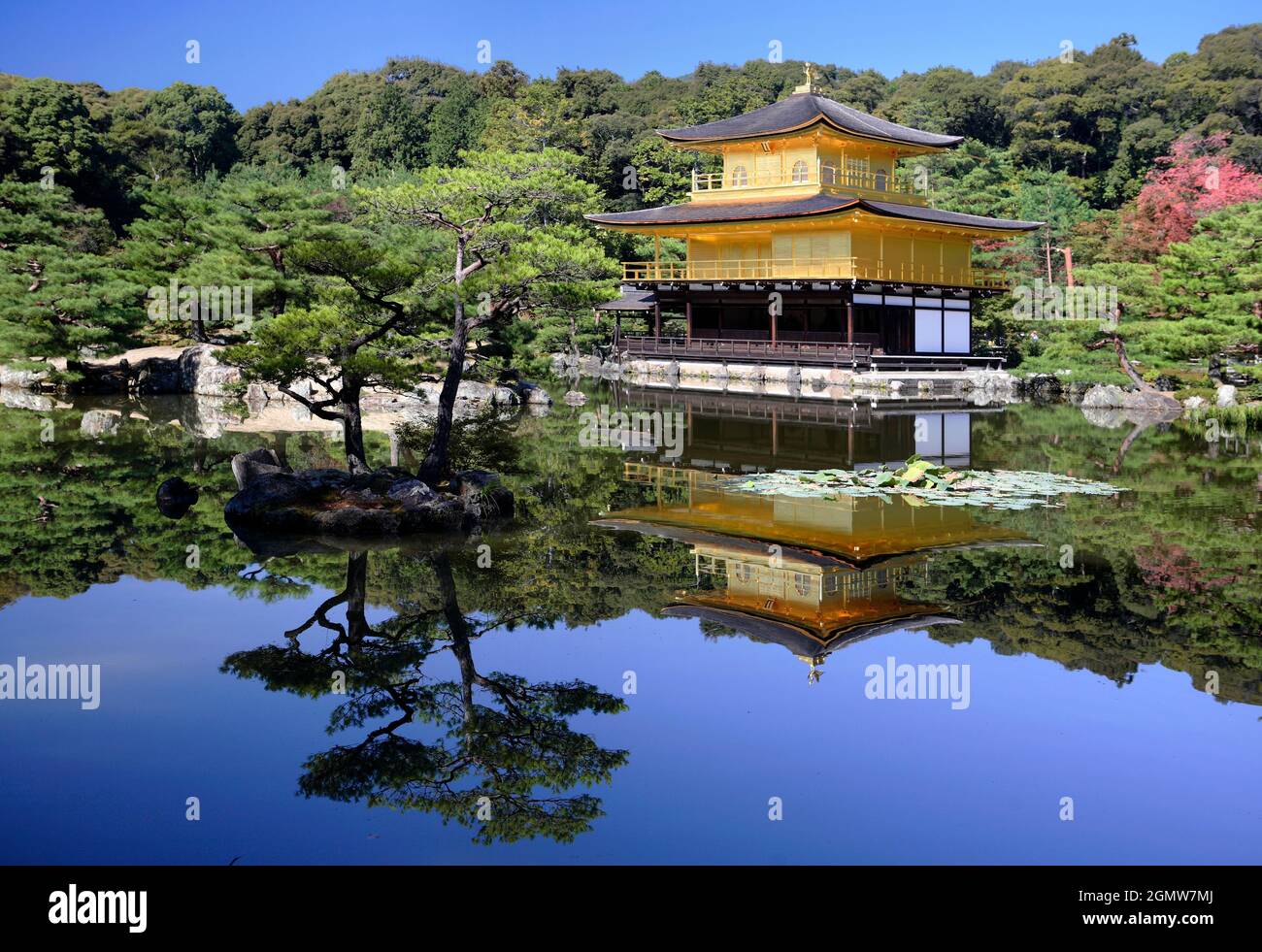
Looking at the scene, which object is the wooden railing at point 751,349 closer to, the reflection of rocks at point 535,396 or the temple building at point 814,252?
the temple building at point 814,252

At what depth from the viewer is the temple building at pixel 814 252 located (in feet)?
112

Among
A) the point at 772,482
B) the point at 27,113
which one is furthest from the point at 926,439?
the point at 27,113

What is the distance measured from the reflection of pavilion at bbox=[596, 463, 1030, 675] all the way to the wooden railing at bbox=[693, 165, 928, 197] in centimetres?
2133

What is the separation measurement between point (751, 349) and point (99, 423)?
61.9ft

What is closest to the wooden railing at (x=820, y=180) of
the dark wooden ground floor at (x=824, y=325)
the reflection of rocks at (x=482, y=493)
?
the dark wooden ground floor at (x=824, y=325)

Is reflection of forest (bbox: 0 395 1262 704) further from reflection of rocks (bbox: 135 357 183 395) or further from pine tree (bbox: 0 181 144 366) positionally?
reflection of rocks (bbox: 135 357 183 395)

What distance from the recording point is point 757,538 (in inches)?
535

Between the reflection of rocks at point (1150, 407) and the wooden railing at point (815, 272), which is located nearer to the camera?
the reflection of rocks at point (1150, 407)

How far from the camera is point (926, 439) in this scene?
876 inches

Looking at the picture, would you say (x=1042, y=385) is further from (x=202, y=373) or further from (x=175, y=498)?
(x=175, y=498)

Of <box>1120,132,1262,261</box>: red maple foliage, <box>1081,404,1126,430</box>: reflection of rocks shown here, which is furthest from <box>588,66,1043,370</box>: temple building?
<box>1081,404,1126,430</box>: reflection of rocks

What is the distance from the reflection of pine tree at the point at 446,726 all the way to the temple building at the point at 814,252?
24316 millimetres

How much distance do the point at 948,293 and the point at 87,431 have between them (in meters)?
24.4

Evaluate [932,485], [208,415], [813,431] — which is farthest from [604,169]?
[932,485]
